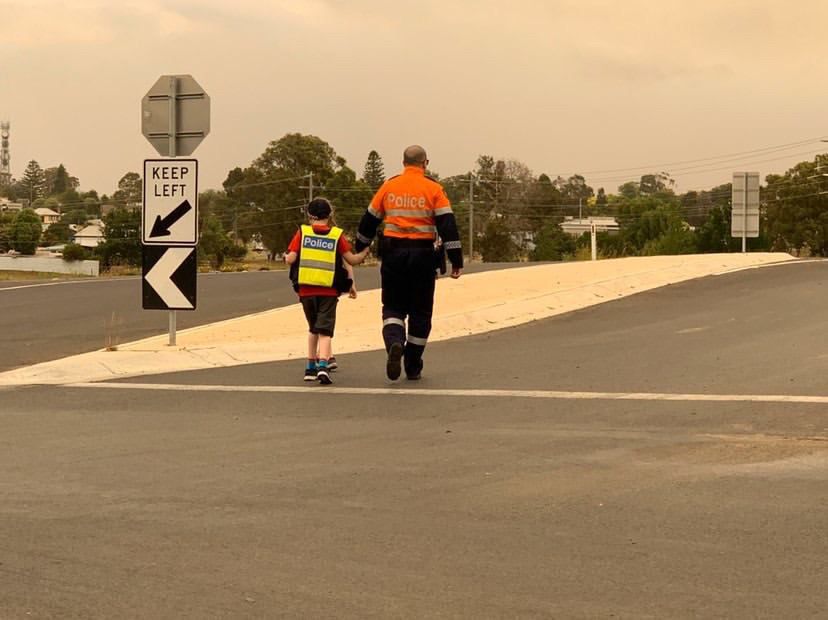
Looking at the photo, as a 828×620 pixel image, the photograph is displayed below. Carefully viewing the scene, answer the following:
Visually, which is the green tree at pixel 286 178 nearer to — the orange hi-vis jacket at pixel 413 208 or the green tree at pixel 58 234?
the green tree at pixel 58 234

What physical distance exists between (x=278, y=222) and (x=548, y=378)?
80147 millimetres

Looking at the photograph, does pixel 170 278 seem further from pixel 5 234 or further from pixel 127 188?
pixel 127 188

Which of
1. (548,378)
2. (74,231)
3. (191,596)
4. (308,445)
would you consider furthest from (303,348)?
(74,231)

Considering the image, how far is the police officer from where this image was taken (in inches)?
383

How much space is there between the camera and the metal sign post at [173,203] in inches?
470

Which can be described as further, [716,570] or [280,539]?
→ [280,539]

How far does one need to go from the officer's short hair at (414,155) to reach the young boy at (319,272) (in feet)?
2.73

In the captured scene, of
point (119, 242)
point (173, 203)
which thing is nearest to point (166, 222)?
point (173, 203)

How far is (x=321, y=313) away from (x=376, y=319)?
4646mm

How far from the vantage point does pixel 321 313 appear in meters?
10.2

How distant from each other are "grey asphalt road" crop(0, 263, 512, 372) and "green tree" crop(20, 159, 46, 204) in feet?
591

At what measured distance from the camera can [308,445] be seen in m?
7.15

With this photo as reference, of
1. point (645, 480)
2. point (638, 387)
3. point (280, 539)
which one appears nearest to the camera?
point (280, 539)

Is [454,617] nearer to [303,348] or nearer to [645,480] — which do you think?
[645,480]
